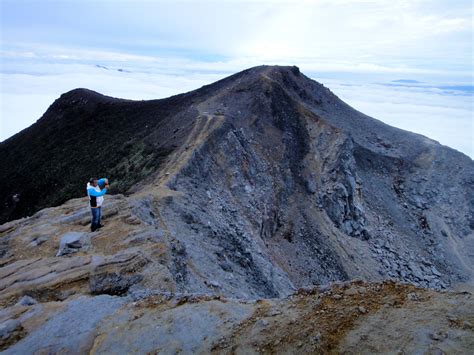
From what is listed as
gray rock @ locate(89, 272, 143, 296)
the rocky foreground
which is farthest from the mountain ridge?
the rocky foreground

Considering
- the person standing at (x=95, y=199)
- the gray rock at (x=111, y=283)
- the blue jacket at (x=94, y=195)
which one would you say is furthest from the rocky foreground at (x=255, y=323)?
the blue jacket at (x=94, y=195)

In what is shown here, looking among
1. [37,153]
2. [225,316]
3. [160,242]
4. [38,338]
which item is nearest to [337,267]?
[160,242]

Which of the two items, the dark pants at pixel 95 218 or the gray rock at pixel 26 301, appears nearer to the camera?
the gray rock at pixel 26 301

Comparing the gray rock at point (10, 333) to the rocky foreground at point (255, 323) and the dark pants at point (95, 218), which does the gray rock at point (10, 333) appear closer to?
the rocky foreground at point (255, 323)

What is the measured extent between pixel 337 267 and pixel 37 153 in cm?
3602

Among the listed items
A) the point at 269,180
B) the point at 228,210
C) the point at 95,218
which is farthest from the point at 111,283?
the point at 269,180

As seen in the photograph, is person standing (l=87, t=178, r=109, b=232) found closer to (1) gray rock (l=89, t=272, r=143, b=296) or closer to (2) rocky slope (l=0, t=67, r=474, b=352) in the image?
(2) rocky slope (l=0, t=67, r=474, b=352)

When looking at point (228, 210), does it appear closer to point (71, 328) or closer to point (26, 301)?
point (26, 301)

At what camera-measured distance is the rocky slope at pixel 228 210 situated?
13.3 m

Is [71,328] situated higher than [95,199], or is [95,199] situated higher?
[95,199]

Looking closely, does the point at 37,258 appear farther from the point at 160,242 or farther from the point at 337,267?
the point at 337,267

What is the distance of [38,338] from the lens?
12078 millimetres

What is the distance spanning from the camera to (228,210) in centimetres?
2758

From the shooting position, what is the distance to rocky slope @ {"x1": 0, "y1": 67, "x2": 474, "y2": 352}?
1333 cm
